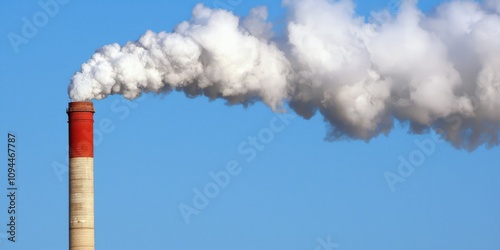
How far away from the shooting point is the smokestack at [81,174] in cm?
4488

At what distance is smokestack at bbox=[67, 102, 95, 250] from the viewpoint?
1767 inches

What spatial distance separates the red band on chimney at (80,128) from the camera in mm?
44844

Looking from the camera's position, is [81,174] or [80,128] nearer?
[80,128]

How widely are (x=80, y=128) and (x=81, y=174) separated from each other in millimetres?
1856

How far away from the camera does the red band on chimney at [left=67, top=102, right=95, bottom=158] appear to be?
44.8 metres

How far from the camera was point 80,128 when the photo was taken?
4481 cm

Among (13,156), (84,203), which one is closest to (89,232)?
(84,203)

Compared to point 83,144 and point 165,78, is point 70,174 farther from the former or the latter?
point 165,78

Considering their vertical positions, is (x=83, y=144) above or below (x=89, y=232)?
above

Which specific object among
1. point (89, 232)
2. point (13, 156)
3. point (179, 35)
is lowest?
point (89, 232)

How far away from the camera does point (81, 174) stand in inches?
1778

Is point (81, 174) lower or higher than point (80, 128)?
lower

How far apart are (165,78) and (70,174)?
17.7ft

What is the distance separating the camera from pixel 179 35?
44.4 metres
